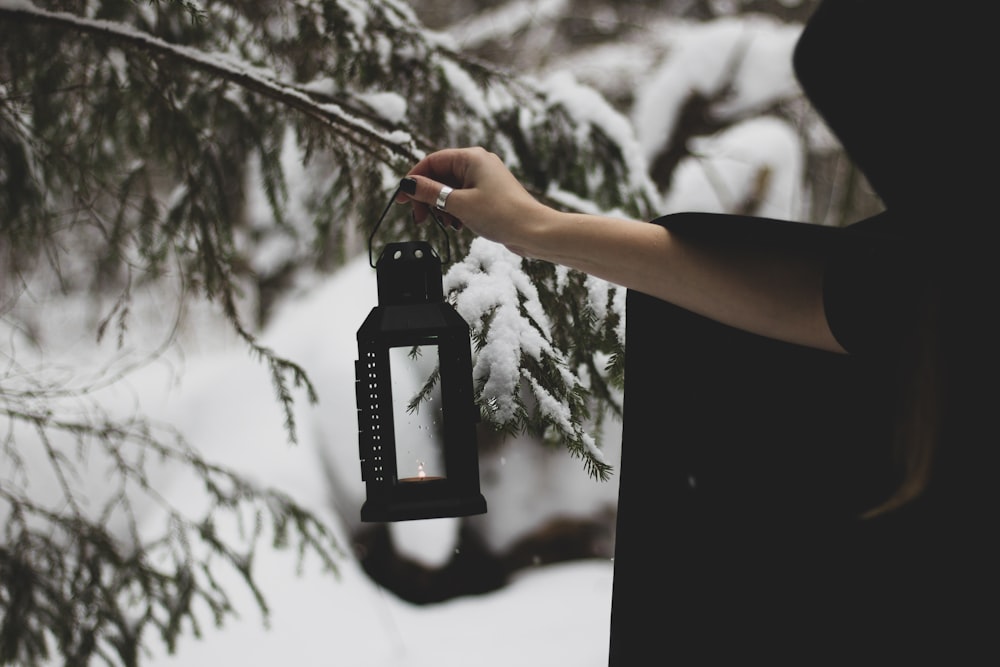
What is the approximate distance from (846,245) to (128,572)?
245 centimetres

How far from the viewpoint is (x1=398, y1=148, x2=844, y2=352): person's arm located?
964 millimetres

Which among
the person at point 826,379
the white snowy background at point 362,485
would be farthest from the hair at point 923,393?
the white snowy background at point 362,485

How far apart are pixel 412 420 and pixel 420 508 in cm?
14

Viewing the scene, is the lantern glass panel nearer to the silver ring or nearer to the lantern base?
the lantern base

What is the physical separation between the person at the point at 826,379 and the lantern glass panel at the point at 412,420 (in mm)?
238

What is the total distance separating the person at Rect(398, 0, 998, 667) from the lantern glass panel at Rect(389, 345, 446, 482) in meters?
0.24

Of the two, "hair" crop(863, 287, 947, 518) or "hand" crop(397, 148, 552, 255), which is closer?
"hair" crop(863, 287, 947, 518)

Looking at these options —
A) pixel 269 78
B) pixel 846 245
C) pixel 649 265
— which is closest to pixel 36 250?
pixel 269 78

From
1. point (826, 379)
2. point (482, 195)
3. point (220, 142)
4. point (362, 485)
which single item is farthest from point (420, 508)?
point (362, 485)

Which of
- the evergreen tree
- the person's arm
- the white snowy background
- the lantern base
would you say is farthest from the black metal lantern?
the white snowy background

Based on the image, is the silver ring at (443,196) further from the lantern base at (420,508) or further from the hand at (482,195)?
the lantern base at (420,508)

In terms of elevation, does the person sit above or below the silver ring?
below

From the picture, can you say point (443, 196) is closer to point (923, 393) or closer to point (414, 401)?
point (414, 401)

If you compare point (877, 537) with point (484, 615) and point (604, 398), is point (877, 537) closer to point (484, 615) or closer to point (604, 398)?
point (604, 398)
